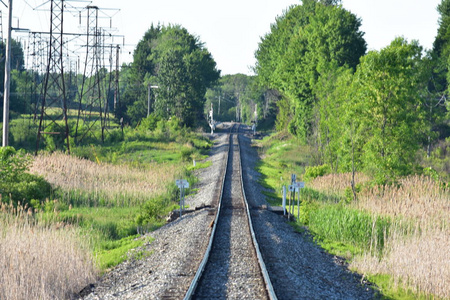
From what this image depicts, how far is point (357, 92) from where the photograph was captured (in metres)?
25.7

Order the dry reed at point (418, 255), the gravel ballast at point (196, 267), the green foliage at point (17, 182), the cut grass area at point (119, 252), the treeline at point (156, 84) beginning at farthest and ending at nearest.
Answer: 1. the treeline at point (156, 84)
2. the green foliage at point (17, 182)
3. the cut grass area at point (119, 252)
4. the dry reed at point (418, 255)
5. the gravel ballast at point (196, 267)

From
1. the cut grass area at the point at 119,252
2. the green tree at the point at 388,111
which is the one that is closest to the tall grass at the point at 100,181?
the cut grass area at the point at 119,252

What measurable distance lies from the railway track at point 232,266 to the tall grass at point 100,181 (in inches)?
238

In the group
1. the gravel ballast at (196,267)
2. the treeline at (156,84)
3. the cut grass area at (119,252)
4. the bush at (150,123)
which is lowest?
the cut grass area at (119,252)

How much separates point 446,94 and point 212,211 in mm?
48436

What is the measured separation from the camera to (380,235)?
16016 mm

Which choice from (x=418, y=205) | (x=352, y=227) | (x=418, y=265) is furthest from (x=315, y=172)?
(x=418, y=265)

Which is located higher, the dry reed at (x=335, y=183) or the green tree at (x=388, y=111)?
the green tree at (x=388, y=111)

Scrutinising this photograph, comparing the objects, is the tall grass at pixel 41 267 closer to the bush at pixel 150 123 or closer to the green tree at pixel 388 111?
the green tree at pixel 388 111

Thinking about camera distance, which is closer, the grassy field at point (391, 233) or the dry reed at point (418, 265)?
the dry reed at point (418, 265)

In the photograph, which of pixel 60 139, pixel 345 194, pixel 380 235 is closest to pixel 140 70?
pixel 60 139

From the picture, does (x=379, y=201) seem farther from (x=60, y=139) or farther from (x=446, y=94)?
(x=446, y=94)

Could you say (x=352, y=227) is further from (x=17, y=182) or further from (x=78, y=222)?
(x=17, y=182)

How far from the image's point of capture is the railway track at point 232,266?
31.4ft
